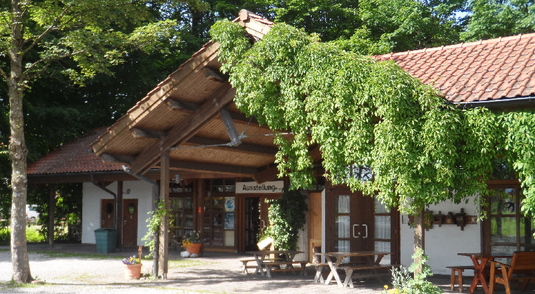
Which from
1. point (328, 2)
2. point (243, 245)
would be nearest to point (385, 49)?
point (328, 2)

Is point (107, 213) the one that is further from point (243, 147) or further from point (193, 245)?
point (243, 147)

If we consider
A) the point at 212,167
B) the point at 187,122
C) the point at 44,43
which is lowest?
the point at 212,167

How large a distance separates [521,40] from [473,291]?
422 centimetres

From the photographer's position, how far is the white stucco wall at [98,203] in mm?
18844

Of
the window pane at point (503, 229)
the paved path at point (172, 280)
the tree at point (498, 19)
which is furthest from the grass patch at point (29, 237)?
the tree at point (498, 19)

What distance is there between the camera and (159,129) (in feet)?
34.7

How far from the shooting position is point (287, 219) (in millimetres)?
13148

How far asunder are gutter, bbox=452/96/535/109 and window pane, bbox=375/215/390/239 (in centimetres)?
546

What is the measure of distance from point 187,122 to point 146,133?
2.64ft

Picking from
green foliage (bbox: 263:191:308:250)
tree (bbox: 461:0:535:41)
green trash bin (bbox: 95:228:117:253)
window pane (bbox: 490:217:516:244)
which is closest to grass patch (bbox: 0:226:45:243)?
green trash bin (bbox: 95:228:117:253)

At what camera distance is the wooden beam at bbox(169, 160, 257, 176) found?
39.2ft

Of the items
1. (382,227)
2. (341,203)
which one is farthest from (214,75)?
(382,227)

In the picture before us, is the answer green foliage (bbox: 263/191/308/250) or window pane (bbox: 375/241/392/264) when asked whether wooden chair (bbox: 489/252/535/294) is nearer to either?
window pane (bbox: 375/241/392/264)

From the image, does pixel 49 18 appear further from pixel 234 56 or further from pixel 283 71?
pixel 283 71
